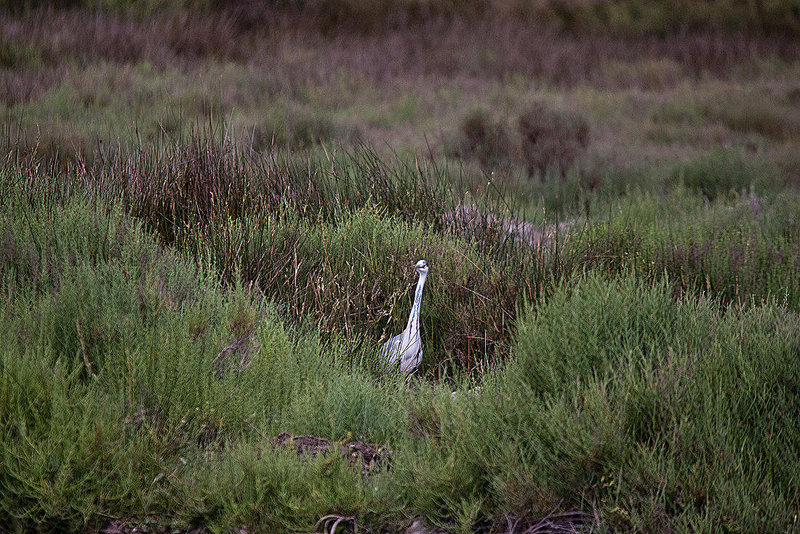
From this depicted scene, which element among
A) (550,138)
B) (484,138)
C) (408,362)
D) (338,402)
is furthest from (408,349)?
(550,138)

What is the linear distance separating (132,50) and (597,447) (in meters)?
13.2

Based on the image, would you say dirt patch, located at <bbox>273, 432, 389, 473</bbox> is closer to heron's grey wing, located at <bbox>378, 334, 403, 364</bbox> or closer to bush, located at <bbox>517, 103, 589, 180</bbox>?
heron's grey wing, located at <bbox>378, 334, 403, 364</bbox>

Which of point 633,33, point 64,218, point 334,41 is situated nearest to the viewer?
point 64,218

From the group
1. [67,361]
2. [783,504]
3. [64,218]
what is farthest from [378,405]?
[64,218]

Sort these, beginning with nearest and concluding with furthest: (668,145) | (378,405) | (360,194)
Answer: (378,405)
(360,194)
(668,145)

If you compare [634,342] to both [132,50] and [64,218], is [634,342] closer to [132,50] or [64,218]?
[64,218]

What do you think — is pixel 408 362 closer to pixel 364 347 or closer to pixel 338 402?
pixel 364 347

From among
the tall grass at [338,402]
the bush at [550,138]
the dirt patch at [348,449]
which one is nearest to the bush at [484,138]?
the bush at [550,138]

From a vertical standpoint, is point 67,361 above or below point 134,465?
above

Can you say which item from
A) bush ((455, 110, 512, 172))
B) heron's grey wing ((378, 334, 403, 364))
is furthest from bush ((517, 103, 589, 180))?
heron's grey wing ((378, 334, 403, 364))

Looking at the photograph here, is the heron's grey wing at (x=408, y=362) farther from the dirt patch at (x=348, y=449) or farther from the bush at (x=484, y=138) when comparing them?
the bush at (x=484, y=138)

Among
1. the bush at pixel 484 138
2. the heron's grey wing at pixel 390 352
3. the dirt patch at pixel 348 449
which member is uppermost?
the dirt patch at pixel 348 449

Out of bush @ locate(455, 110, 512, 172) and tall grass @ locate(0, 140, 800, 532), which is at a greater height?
tall grass @ locate(0, 140, 800, 532)

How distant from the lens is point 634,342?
399 centimetres
